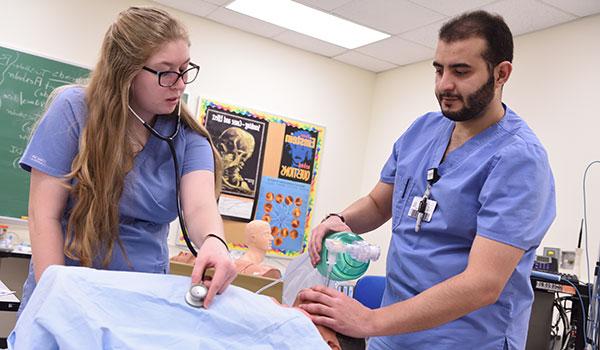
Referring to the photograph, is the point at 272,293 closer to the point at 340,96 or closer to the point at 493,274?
the point at 493,274

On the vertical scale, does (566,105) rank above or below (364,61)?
below

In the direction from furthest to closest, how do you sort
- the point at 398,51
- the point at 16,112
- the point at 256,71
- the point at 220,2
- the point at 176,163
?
the point at 256,71 → the point at 398,51 → the point at 220,2 → the point at 16,112 → the point at 176,163

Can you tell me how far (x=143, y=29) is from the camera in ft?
4.01

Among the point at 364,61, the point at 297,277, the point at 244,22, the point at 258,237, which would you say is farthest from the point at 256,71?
the point at 297,277

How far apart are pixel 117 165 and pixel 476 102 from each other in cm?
79

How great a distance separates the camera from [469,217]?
4.31ft

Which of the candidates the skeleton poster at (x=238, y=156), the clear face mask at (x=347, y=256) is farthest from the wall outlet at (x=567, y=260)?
the clear face mask at (x=347, y=256)

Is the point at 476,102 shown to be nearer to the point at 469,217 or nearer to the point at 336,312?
the point at 469,217

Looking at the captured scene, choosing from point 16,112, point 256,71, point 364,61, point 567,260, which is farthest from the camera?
point 364,61

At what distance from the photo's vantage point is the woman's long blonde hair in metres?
1.20

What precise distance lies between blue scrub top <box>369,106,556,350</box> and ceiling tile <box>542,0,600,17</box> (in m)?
2.53

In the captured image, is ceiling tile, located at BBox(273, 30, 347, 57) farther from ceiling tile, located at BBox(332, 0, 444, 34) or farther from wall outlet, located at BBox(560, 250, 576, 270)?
wall outlet, located at BBox(560, 250, 576, 270)

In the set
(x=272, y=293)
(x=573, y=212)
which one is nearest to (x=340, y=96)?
(x=573, y=212)

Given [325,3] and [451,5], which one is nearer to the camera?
[451,5]
